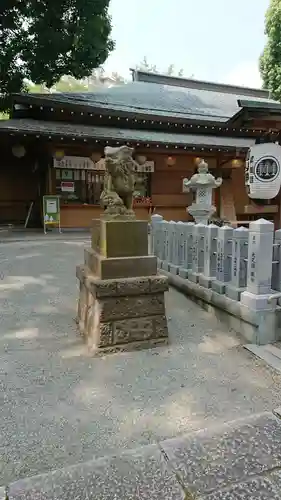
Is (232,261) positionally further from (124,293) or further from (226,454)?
(226,454)

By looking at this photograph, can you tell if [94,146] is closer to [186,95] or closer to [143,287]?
[186,95]

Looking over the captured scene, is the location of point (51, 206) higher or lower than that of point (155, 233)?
higher

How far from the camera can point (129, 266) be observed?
331cm

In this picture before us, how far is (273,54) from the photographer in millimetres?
19719

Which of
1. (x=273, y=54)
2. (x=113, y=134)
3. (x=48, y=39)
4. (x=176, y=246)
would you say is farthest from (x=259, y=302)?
(x=273, y=54)

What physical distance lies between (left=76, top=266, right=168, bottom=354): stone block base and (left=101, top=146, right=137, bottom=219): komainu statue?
26.9 inches

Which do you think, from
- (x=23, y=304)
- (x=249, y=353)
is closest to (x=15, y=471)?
(x=249, y=353)

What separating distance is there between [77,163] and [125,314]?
8649 mm

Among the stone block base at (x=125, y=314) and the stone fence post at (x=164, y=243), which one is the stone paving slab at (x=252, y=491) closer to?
the stone block base at (x=125, y=314)

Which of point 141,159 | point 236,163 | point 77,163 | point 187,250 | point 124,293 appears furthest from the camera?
point 236,163

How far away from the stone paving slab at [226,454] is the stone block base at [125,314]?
128 centimetres

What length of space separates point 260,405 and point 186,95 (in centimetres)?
1560

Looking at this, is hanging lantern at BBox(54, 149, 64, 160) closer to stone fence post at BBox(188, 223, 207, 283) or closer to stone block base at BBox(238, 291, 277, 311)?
stone fence post at BBox(188, 223, 207, 283)

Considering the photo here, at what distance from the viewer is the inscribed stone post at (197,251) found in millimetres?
4527
